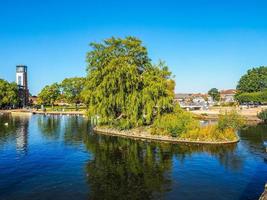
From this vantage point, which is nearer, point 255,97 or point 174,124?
point 174,124

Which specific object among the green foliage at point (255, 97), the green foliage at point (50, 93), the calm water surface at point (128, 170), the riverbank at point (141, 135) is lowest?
the calm water surface at point (128, 170)

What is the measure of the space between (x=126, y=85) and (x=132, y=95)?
7.59 feet

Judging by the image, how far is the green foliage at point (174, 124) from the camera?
181ft

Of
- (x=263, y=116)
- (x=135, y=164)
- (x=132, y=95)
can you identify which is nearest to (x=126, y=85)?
(x=132, y=95)

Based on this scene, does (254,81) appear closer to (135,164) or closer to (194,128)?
(194,128)

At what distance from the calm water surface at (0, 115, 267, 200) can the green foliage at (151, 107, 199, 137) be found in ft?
17.0

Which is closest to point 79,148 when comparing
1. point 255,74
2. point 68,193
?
point 68,193

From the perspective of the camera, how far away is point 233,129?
56.7 meters


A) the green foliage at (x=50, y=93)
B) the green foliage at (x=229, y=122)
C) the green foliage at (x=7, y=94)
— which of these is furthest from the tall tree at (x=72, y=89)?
the green foliage at (x=229, y=122)

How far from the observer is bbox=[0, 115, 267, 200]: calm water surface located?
1115 inches

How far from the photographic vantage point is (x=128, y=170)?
35.5m

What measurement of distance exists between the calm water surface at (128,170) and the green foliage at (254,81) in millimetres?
109731

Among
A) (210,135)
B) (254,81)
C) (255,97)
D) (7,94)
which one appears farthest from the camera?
(254,81)

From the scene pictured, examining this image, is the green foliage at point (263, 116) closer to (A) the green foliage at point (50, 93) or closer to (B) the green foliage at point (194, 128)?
(B) the green foliage at point (194, 128)
